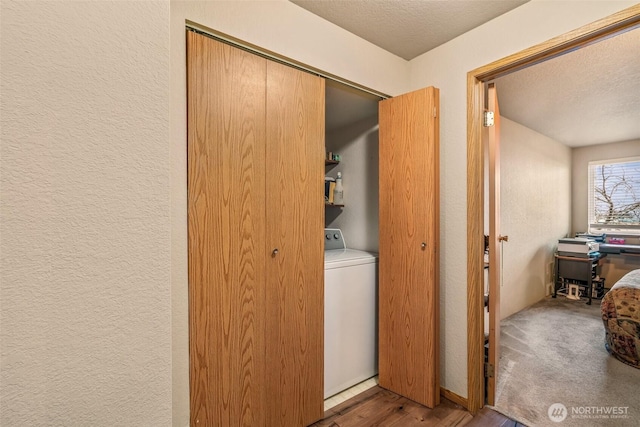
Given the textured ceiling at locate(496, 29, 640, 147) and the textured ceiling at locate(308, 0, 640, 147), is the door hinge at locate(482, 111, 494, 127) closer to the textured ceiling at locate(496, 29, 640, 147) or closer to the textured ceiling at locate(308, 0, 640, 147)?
the textured ceiling at locate(308, 0, 640, 147)

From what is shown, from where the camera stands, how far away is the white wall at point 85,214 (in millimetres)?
586

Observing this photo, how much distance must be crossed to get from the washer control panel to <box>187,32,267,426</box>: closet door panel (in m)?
1.09

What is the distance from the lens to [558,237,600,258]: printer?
4.15 metres

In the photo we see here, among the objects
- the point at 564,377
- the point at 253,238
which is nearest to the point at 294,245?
the point at 253,238

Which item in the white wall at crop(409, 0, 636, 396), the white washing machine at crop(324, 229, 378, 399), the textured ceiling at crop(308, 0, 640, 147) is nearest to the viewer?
the textured ceiling at crop(308, 0, 640, 147)

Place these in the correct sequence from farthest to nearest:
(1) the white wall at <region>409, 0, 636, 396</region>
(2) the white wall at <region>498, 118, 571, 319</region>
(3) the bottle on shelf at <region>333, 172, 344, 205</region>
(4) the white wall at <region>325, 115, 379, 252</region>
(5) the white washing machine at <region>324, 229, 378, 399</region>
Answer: (2) the white wall at <region>498, 118, 571, 319</region>, (3) the bottle on shelf at <region>333, 172, 344, 205</region>, (4) the white wall at <region>325, 115, 379, 252</region>, (5) the white washing machine at <region>324, 229, 378, 399</region>, (1) the white wall at <region>409, 0, 636, 396</region>

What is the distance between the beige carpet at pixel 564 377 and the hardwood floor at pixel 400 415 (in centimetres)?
18

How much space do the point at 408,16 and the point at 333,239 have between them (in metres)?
1.70

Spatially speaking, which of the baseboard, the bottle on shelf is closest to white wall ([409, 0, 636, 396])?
the baseboard

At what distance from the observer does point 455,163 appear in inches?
76.5

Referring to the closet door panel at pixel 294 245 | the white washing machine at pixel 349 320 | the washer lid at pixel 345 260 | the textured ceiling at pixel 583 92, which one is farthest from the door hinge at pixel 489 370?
the textured ceiling at pixel 583 92

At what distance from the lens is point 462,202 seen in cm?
191

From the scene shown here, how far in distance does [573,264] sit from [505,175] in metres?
2.08

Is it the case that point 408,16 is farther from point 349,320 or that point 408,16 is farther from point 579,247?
point 579,247
